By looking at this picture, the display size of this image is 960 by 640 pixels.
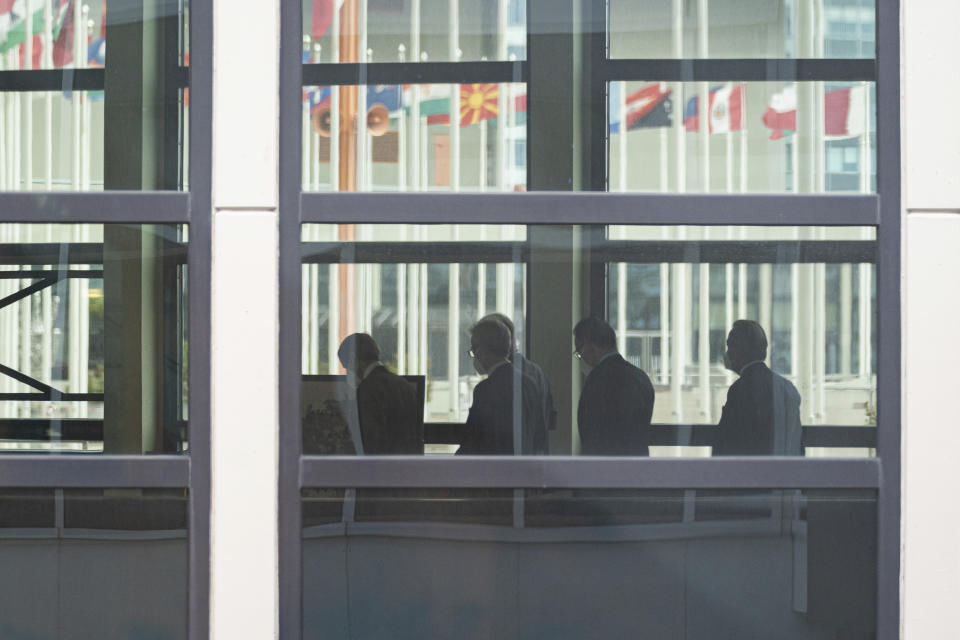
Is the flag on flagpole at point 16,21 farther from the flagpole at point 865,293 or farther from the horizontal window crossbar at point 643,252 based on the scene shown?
the flagpole at point 865,293

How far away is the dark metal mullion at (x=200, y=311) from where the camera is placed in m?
3.83

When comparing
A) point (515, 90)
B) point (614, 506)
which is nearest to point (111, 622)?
point (614, 506)

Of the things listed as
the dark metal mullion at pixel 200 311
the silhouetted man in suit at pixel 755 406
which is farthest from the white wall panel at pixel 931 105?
the dark metal mullion at pixel 200 311

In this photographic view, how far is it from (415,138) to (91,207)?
1.03 m

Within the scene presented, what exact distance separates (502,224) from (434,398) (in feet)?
1.92

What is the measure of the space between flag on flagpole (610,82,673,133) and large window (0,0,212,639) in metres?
1.27

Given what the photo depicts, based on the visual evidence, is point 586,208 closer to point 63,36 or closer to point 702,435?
point 702,435

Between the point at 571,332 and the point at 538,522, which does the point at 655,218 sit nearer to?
the point at 571,332

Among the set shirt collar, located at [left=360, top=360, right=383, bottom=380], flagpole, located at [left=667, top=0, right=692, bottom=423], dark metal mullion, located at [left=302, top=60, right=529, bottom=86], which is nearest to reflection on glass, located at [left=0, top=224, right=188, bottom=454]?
shirt collar, located at [left=360, top=360, right=383, bottom=380]

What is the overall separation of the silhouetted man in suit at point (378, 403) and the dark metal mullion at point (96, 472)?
0.57 m

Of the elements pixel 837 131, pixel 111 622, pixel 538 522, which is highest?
pixel 837 131

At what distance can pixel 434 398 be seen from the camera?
3.90 metres

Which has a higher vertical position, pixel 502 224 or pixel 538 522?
pixel 502 224

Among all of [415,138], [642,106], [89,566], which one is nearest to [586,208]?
[642,106]
